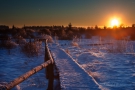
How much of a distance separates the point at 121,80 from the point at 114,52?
8.01 metres

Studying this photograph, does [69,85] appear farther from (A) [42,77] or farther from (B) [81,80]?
(A) [42,77]

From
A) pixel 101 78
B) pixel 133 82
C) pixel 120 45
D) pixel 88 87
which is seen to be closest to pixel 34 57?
pixel 120 45

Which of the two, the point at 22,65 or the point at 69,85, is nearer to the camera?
the point at 69,85

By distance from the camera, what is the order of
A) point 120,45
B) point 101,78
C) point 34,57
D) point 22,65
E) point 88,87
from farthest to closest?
point 120,45 → point 34,57 → point 22,65 → point 101,78 → point 88,87

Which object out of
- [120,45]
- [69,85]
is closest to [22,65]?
[69,85]

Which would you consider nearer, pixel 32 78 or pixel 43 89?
pixel 43 89

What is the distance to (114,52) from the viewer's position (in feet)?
47.9

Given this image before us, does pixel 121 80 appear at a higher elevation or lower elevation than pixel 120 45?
lower

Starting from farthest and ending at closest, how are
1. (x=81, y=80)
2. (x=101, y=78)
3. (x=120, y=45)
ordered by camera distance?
(x=120, y=45) → (x=101, y=78) → (x=81, y=80)

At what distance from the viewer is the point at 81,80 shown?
5.27 meters

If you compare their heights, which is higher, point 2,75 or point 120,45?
point 120,45

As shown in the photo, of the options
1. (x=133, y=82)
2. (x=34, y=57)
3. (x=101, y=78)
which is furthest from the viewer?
(x=34, y=57)

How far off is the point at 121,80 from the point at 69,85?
A: 261 cm

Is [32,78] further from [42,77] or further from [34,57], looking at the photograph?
[34,57]
